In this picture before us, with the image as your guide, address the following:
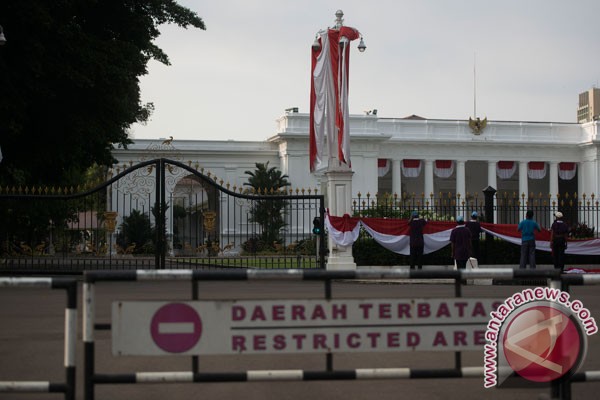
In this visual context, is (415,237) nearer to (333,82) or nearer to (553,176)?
(333,82)

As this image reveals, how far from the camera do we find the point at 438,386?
21.5 feet

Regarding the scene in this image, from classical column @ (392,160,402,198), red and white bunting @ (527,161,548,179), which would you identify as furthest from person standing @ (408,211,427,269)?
red and white bunting @ (527,161,548,179)

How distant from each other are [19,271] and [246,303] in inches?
618

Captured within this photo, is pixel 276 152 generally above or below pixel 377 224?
above

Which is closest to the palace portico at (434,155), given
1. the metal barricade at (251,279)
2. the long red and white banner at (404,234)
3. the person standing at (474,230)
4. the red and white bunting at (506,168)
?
the red and white bunting at (506,168)

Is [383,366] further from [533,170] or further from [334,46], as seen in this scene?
[533,170]

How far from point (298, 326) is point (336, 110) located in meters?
15.5

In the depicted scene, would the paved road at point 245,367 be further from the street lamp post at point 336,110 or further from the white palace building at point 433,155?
the white palace building at point 433,155

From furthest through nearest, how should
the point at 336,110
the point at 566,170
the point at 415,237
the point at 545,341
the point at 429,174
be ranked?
the point at 566,170 < the point at 429,174 < the point at 415,237 < the point at 336,110 < the point at 545,341

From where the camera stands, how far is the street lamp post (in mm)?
20016

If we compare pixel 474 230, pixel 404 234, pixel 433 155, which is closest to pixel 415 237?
pixel 404 234

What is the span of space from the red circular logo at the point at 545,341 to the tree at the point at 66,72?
16.7m

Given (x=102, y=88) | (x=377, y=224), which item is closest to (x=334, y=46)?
(x=377, y=224)

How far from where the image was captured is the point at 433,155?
58.8m
